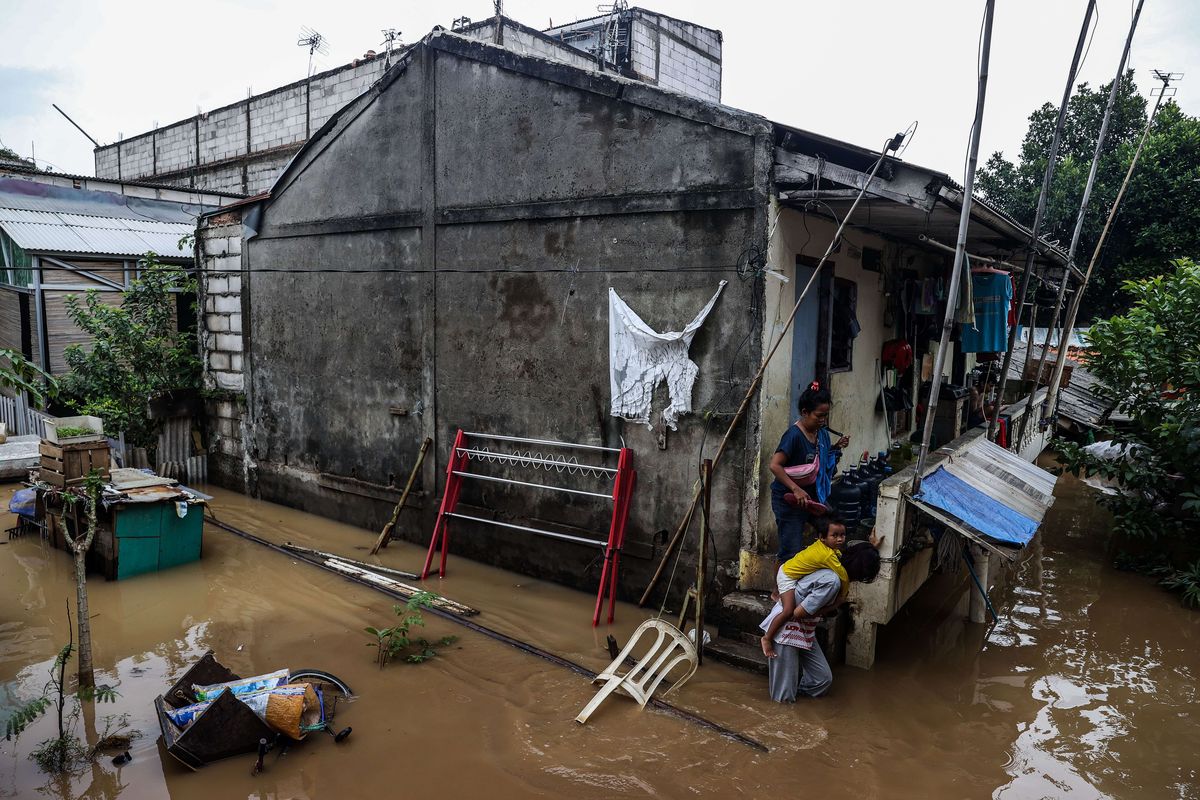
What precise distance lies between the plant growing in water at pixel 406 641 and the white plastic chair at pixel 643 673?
4.84 feet

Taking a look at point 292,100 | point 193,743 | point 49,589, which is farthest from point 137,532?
point 292,100

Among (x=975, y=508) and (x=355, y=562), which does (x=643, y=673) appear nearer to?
(x=975, y=508)

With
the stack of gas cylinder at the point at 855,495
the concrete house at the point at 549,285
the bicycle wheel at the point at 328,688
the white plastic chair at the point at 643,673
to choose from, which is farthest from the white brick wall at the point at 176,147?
the white plastic chair at the point at 643,673

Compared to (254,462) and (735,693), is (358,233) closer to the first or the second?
(254,462)

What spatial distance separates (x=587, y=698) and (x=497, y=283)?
4.39 m

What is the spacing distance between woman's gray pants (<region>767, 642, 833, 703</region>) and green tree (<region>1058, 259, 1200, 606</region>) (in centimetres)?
513

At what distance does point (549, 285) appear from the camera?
7625mm

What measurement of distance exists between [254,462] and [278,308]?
2.38m

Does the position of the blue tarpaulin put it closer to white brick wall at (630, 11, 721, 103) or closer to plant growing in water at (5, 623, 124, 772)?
plant growing in water at (5, 623, 124, 772)

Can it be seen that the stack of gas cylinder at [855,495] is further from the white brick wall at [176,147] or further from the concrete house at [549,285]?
the white brick wall at [176,147]

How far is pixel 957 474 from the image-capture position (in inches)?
268

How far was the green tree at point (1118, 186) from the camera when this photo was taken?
16.8 meters

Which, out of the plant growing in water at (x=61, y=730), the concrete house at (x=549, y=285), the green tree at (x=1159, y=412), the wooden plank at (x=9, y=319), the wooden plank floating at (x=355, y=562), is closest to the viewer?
the plant growing in water at (x=61, y=730)

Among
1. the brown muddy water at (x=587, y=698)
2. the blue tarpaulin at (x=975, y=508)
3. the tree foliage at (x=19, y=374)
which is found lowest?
the brown muddy water at (x=587, y=698)
